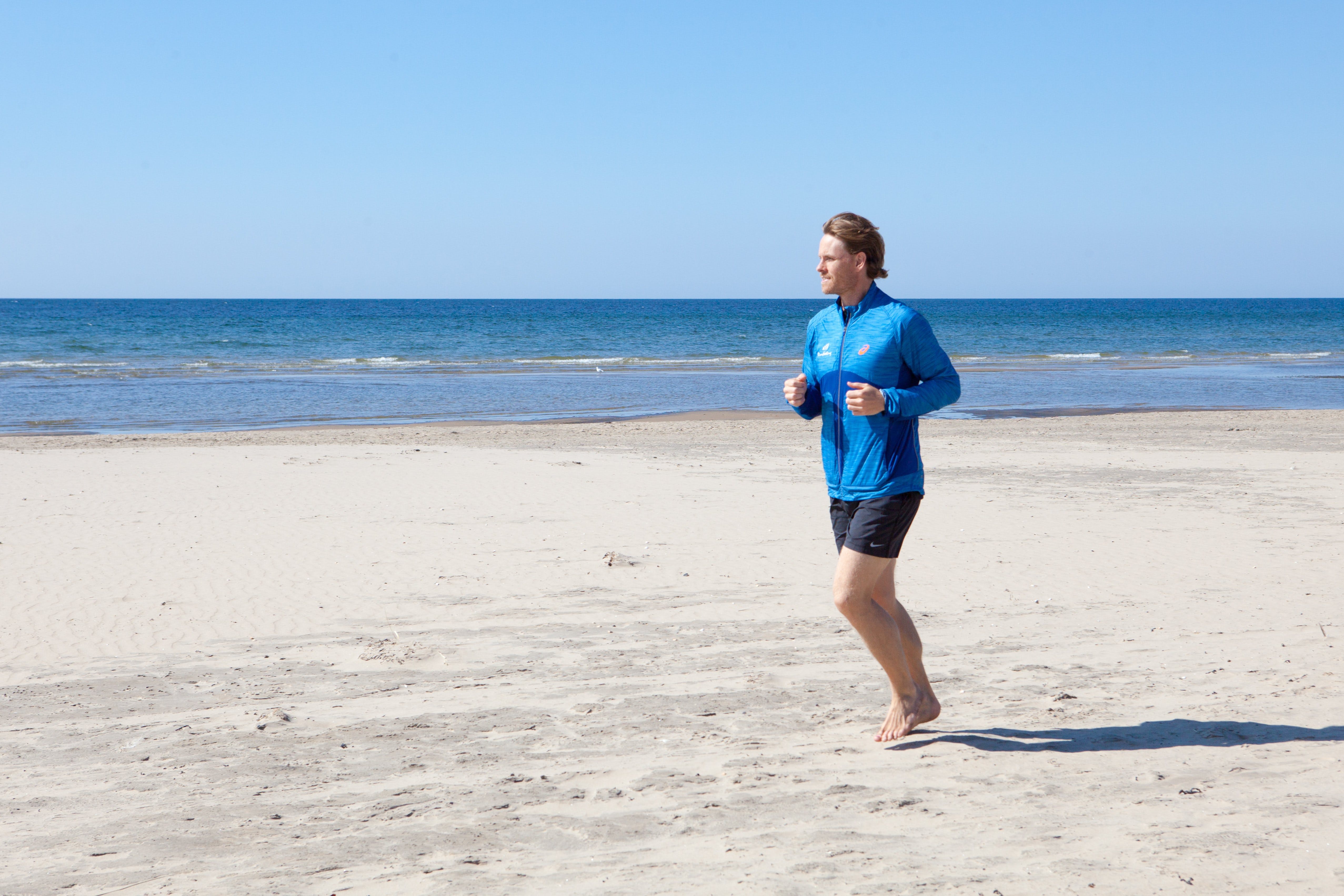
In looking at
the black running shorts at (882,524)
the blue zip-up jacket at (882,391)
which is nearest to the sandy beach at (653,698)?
the black running shorts at (882,524)

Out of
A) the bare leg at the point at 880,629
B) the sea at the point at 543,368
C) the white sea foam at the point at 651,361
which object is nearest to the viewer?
the bare leg at the point at 880,629

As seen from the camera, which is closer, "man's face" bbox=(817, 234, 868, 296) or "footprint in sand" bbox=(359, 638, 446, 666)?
"man's face" bbox=(817, 234, 868, 296)

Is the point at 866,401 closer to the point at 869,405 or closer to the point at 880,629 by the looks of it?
the point at 869,405

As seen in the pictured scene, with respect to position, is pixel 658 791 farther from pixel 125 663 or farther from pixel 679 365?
pixel 679 365

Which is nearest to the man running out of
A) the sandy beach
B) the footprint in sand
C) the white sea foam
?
the sandy beach

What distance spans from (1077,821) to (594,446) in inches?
449

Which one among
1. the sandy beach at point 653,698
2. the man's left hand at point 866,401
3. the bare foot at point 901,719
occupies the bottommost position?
the sandy beach at point 653,698

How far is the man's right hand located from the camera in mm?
3664

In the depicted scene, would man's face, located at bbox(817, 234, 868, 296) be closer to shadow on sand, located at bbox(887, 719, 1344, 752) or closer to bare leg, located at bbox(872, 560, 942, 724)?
bare leg, located at bbox(872, 560, 942, 724)

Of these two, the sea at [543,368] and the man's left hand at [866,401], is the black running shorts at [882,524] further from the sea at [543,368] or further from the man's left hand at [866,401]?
the sea at [543,368]

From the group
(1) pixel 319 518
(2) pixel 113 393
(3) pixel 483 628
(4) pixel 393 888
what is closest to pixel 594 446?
(1) pixel 319 518

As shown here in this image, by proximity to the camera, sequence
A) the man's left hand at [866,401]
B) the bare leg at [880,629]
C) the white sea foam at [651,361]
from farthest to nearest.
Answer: the white sea foam at [651,361] < the bare leg at [880,629] < the man's left hand at [866,401]

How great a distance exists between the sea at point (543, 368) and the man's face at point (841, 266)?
11.0 m

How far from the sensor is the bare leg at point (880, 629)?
11.8 feet
